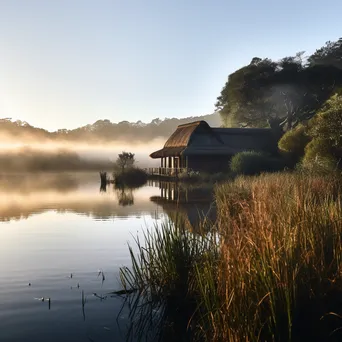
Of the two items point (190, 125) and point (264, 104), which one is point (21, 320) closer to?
point (190, 125)

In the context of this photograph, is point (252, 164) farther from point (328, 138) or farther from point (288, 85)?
point (288, 85)

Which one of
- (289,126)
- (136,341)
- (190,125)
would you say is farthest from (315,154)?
(289,126)

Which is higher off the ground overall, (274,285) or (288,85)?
A: (288,85)

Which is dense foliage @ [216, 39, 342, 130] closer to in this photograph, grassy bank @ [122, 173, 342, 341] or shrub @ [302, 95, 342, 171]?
shrub @ [302, 95, 342, 171]

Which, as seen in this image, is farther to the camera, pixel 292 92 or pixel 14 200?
pixel 292 92

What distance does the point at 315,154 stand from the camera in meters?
24.2

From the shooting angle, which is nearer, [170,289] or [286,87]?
[170,289]

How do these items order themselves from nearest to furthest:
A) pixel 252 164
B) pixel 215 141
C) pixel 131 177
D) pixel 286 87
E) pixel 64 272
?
pixel 64 272 < pixel 252 164 < pixel 131 177 < pixel 215 141 < pixel 286 87

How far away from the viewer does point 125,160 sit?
138 ft

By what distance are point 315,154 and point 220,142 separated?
20.5 m

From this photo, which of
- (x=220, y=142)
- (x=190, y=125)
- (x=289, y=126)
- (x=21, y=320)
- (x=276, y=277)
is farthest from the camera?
(x=289, y=126)

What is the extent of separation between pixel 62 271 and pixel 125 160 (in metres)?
33.3

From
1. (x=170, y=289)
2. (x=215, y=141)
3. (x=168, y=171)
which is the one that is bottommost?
(x=170, y=289)

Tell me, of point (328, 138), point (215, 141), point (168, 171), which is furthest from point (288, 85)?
point (328, 138)
